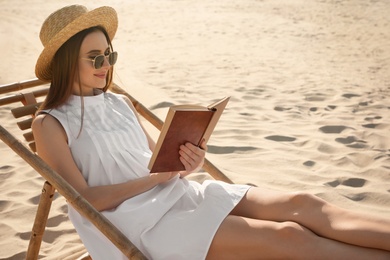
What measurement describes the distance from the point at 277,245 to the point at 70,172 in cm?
94

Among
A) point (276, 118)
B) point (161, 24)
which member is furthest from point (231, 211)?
point (161, 24)

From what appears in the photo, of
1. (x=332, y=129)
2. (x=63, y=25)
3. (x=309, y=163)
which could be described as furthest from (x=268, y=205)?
(x=332, y=129)

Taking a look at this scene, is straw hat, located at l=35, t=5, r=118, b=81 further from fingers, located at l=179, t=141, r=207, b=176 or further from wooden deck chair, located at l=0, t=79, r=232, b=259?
fingers, located at l=179, t=141, r=207, b=176

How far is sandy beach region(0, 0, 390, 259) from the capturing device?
368cm

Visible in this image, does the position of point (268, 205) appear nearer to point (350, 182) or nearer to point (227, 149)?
point (350, 182)

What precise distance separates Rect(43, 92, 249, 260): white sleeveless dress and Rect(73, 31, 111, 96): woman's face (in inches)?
Result: 3.7

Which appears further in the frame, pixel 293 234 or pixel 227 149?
pixel 227 149

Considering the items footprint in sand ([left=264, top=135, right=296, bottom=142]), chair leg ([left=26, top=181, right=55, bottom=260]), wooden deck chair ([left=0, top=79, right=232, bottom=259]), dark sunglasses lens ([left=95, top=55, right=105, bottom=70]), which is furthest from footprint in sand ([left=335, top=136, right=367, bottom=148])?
chair leg ([left=26, top=181, right=55, bottom=260])

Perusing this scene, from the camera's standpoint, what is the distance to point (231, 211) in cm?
238

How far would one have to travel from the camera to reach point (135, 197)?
7.55 feet

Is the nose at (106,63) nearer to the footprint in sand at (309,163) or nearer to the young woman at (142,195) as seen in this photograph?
the young woman at (142,195)

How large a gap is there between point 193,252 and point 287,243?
1.24ft

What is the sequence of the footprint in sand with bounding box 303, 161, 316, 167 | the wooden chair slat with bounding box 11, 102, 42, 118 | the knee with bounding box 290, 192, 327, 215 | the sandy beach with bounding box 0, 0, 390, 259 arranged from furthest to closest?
the footprint in sand with bounding box 303, 161, 316, 167 → the sandy beach with bounding box 0, 0, 390, 259 → the wooden chair slat with bounding box 11, 102, 42, 118 → the knee with bounding box 290, 192, 327, 215

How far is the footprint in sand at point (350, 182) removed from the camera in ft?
12.1
